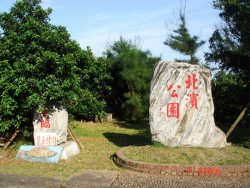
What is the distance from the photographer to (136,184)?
5.92 meters

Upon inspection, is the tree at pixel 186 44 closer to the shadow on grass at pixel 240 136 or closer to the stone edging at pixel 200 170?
the shadow on grass at pixel 240 136

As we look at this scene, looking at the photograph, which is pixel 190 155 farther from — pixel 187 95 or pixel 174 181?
pixel 187 95

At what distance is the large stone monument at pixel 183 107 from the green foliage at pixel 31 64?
2133mm

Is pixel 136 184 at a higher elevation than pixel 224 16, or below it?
below

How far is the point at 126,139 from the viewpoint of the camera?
424 inches

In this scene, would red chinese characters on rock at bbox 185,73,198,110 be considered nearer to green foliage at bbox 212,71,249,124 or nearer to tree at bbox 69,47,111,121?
green foliage at bbox 212,71,249,124

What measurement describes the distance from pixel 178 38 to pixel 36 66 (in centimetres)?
1031

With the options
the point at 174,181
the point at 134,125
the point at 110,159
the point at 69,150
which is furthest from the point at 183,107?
the point at 134,125

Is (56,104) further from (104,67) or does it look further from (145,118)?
(145,118)

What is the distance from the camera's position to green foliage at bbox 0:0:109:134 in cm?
812

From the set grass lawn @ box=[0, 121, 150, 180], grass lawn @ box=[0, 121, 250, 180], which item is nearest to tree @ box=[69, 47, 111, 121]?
grass lawn @ box=[0, 121, 150, 180]

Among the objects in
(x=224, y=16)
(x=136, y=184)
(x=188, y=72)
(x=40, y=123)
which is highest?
(x=224, y=16)

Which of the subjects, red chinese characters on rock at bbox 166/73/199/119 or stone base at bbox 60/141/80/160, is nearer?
stone base at bbox 60/141/80/160

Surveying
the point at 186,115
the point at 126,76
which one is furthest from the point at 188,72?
the point at 126,76
